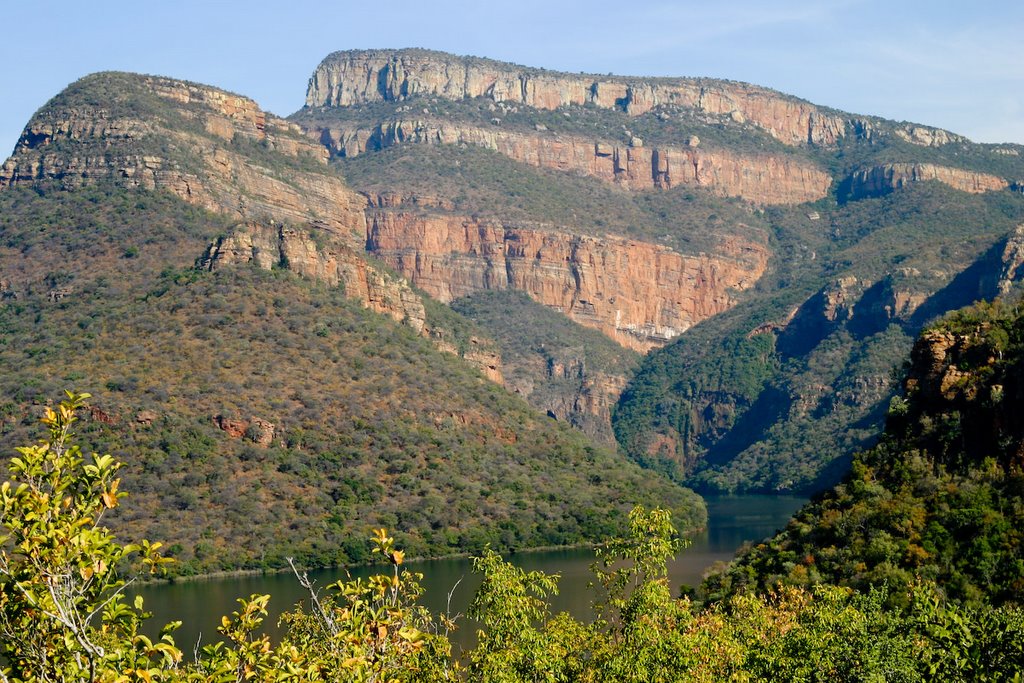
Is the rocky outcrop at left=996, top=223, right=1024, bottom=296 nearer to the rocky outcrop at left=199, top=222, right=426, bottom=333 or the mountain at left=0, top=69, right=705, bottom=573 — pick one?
the mountain at left=0, top=69, right=705, bottom=573

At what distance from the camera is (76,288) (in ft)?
464

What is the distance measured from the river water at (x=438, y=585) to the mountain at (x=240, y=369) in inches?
183

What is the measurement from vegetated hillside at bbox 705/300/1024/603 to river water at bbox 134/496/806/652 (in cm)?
979

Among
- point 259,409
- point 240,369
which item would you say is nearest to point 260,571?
point 259,409

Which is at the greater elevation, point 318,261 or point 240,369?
point 318,261

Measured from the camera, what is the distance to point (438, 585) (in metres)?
88.0

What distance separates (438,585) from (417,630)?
7126 centimetres

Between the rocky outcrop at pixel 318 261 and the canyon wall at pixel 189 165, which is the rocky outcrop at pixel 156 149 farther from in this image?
the rocky outcrop at pixel 318 261

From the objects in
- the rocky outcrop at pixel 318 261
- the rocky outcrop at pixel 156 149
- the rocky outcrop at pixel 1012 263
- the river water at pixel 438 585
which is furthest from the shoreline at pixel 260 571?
the rocky outcrop at pixel 1012 263

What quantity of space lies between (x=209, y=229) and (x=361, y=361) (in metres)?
33.2

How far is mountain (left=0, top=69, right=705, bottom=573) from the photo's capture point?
111 m

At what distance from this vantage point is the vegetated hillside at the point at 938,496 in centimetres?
5228

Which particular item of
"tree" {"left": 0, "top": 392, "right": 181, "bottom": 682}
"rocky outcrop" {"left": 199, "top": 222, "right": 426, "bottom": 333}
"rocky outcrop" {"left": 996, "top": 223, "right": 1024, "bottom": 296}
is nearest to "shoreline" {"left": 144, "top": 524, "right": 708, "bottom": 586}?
"rocky outcrop" {"left": 199, "top": 222, "right": 426, "bottom": 333}

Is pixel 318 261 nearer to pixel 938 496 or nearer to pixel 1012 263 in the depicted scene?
pixel 1012 263
